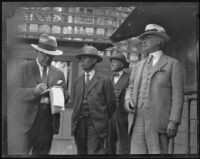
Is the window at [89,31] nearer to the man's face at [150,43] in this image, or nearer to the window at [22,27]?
the man's face at [150,43]

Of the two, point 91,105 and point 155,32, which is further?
point 155,32

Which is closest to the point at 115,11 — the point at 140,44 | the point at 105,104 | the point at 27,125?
the point at 140,44

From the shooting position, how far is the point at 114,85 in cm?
448

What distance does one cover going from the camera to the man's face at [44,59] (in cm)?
442

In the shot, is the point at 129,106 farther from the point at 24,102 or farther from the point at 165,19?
the point at 24,102

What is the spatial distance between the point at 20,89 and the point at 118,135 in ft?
4.79

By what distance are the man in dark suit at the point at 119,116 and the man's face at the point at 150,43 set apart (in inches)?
14.1

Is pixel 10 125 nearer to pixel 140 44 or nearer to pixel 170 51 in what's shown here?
pixel 140 44

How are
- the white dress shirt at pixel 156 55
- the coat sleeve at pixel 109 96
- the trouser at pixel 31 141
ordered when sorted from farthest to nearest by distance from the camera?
the white dress shirt at pixel 156 55 → the coat sleeve at pixel 109 96 → the trouser at pixel 31 141

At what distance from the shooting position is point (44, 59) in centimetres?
443

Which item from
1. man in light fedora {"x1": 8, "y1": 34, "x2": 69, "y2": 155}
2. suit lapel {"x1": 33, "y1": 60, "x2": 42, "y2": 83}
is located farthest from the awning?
suit lapel {"x1": 33, "y1": 60, "x2": 42, "y2": 83}

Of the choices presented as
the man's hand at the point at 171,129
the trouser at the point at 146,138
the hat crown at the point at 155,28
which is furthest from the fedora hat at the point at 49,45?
the man's hand at the point at 171,129

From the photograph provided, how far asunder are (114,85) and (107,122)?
0.51 m

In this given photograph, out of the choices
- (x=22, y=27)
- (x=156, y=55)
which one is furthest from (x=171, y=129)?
(x=22, y=27)
